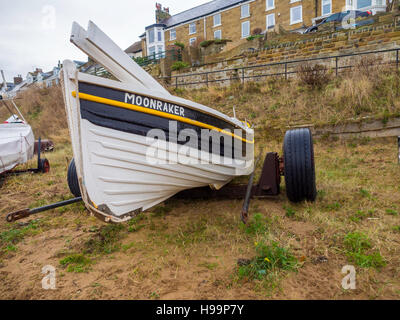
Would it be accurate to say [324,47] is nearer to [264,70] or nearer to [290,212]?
[264,70]

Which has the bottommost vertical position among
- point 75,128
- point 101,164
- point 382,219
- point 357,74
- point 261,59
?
point 382,219

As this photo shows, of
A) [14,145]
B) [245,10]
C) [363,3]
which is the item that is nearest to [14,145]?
[14,145]

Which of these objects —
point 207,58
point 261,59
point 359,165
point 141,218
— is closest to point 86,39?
point 141,218

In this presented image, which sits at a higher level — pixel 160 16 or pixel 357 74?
pixel 160 16

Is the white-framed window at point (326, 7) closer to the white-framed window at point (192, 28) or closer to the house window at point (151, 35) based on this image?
the white-framed window at point (192, 28)

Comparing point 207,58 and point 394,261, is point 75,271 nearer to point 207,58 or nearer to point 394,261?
point 394,261

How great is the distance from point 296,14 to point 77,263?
27.9 metres

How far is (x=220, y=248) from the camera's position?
304cm

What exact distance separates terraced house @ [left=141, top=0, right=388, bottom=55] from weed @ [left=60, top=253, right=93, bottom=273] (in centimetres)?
2112

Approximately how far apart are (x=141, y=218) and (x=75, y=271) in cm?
156

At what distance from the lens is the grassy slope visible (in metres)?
2.36

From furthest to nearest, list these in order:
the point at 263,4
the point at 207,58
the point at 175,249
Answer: the point at 263,4, the point at 207,58, the point at 175,249

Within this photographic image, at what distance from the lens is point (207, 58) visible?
66.0ft

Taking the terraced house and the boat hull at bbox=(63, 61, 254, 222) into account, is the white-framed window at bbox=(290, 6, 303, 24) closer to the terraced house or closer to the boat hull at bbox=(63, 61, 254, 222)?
the terraced house
